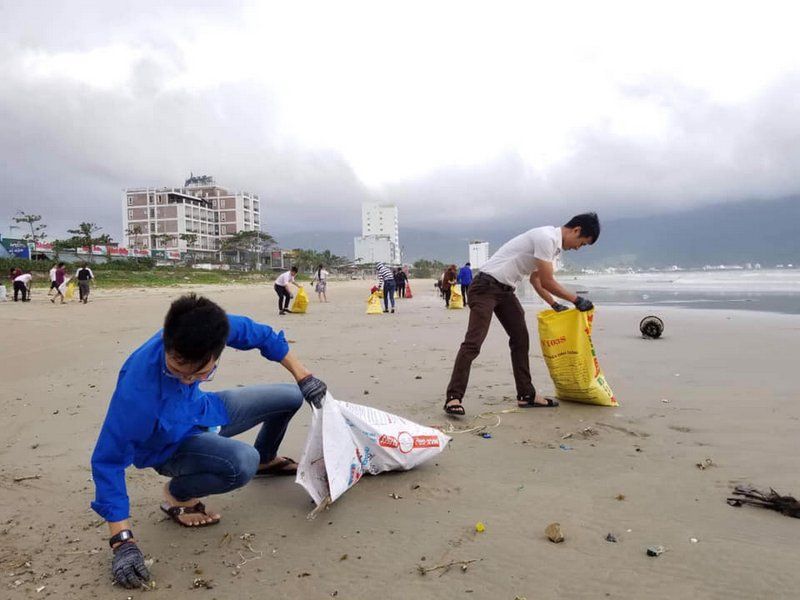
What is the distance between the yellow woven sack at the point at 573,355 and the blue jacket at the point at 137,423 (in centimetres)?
299

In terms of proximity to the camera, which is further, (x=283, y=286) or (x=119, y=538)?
(x=283, y=286)

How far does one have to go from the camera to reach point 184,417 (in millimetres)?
2207

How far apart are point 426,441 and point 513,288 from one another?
1.86m

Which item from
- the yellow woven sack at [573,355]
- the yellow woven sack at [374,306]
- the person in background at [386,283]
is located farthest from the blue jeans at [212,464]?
the person in background at [386,283]

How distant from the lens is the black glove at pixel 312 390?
2.49 meters

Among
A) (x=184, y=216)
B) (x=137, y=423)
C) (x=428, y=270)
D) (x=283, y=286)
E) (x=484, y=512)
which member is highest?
(x=184, y=216)

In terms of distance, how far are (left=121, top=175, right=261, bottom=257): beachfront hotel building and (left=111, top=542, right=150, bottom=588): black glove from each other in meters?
86.3

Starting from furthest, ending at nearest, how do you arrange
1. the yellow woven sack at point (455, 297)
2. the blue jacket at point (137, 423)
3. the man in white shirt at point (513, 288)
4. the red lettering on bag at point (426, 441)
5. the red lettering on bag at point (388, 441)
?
the yellow woven sack at point (455, 297), the man in white shirt at point (513, 288), the red lettering on bag at point (426, 441), the red lettering on bag at point (388, 441), the blue jacket at point (137, 423)

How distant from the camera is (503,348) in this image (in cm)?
773

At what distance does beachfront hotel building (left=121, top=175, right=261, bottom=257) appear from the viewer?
293 feet

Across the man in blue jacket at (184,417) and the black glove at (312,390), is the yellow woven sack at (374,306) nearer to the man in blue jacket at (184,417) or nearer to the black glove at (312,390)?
the man in blue jacket at (184,417)

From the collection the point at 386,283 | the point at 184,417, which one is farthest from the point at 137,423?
the point at 386,283

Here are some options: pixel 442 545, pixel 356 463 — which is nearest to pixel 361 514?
pixel 356 463

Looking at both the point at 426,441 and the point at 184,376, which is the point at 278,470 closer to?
the point at 426,441
